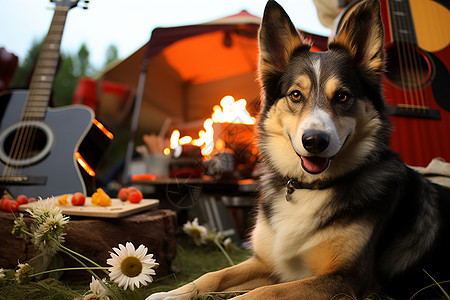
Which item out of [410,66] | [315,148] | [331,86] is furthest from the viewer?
[410,66]

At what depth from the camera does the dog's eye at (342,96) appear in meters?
1.51

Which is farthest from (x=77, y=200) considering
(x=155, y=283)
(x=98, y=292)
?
(x=98, y=292)

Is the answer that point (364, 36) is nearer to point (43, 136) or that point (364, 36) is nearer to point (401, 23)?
point (401, 23)

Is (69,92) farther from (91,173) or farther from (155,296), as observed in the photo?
(155,296)

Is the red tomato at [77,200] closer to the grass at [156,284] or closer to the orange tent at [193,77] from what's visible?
the grass at [156,284]

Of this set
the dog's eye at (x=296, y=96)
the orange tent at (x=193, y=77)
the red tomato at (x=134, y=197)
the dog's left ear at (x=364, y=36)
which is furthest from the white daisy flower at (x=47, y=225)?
the orange tent at (x=193, y=77)

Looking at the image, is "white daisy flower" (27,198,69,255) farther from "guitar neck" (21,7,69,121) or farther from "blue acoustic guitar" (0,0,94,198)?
"guitar neck" (21,7,69,121)

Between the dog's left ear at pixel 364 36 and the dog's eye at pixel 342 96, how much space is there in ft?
0.69

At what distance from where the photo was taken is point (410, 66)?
2.48 meters

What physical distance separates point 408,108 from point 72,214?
236cm

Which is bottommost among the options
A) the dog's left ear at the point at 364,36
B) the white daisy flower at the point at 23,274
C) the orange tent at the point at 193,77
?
the white daisy flower at the point at 23,274

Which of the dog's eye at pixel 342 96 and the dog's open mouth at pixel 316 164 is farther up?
the dog's eye at pixel 342 96

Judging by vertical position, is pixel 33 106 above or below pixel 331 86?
above

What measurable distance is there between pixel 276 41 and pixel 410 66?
135cm
